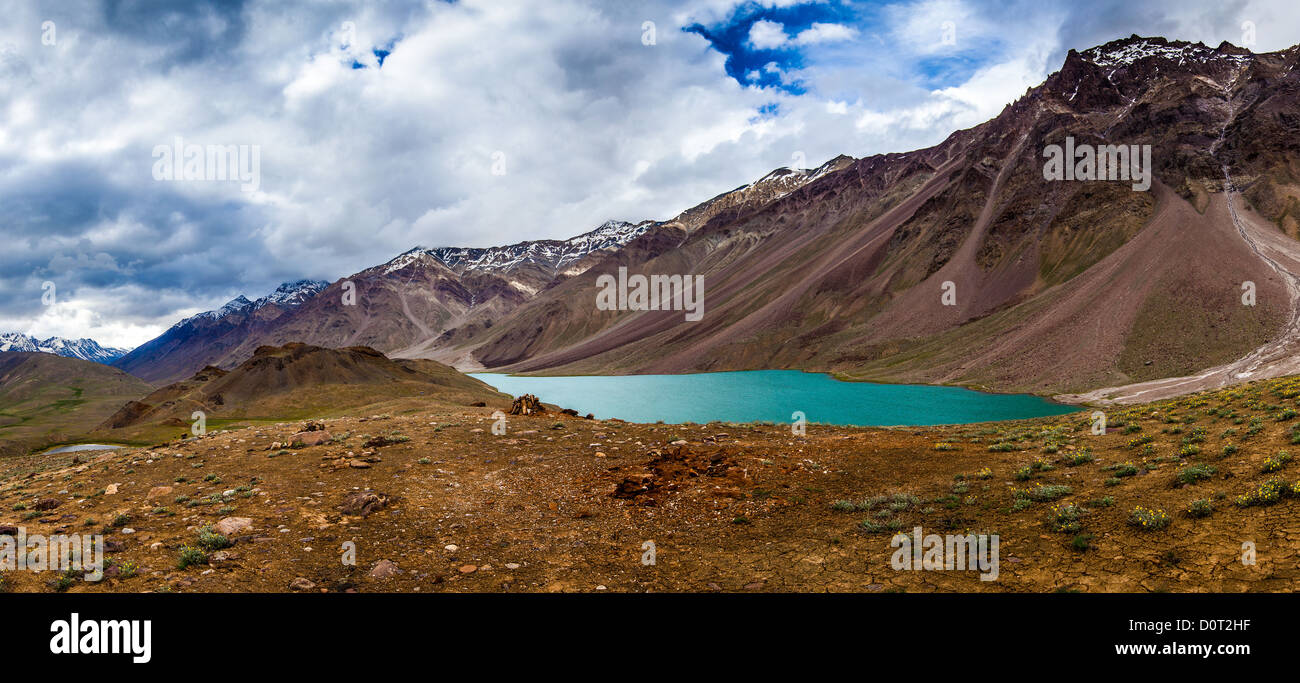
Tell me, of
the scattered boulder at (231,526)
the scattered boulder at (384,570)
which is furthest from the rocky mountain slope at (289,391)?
the scattered boulder at (384,570)

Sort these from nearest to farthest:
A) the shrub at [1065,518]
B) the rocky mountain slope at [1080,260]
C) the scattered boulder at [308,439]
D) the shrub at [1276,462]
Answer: the shrub at [1065,518] → the shrub at [1276,462] → the scattered boulder at [308,439] → the rocky mountain slope at [1080,260]

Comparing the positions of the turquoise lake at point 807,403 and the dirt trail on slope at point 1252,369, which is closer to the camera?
the dirt trail on slope at point 1252,369

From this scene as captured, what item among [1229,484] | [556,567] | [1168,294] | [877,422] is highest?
[1168,294]

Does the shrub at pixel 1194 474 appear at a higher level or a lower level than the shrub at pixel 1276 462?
lower

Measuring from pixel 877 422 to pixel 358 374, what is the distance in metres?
74.3

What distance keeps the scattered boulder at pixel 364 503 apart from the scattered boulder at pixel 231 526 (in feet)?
6.59

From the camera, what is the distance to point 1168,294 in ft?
262

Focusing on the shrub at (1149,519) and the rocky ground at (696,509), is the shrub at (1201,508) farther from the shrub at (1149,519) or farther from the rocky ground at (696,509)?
the shrub at (1149,519)

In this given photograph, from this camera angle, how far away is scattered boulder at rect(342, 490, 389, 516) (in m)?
13.5

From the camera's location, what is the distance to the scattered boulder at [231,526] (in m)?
11.9

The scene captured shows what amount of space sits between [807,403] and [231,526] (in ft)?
238

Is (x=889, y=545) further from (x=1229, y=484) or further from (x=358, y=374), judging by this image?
(x=358, y=374)

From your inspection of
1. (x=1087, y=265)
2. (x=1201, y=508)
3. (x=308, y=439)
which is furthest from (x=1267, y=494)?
(x=1087, y=265)
